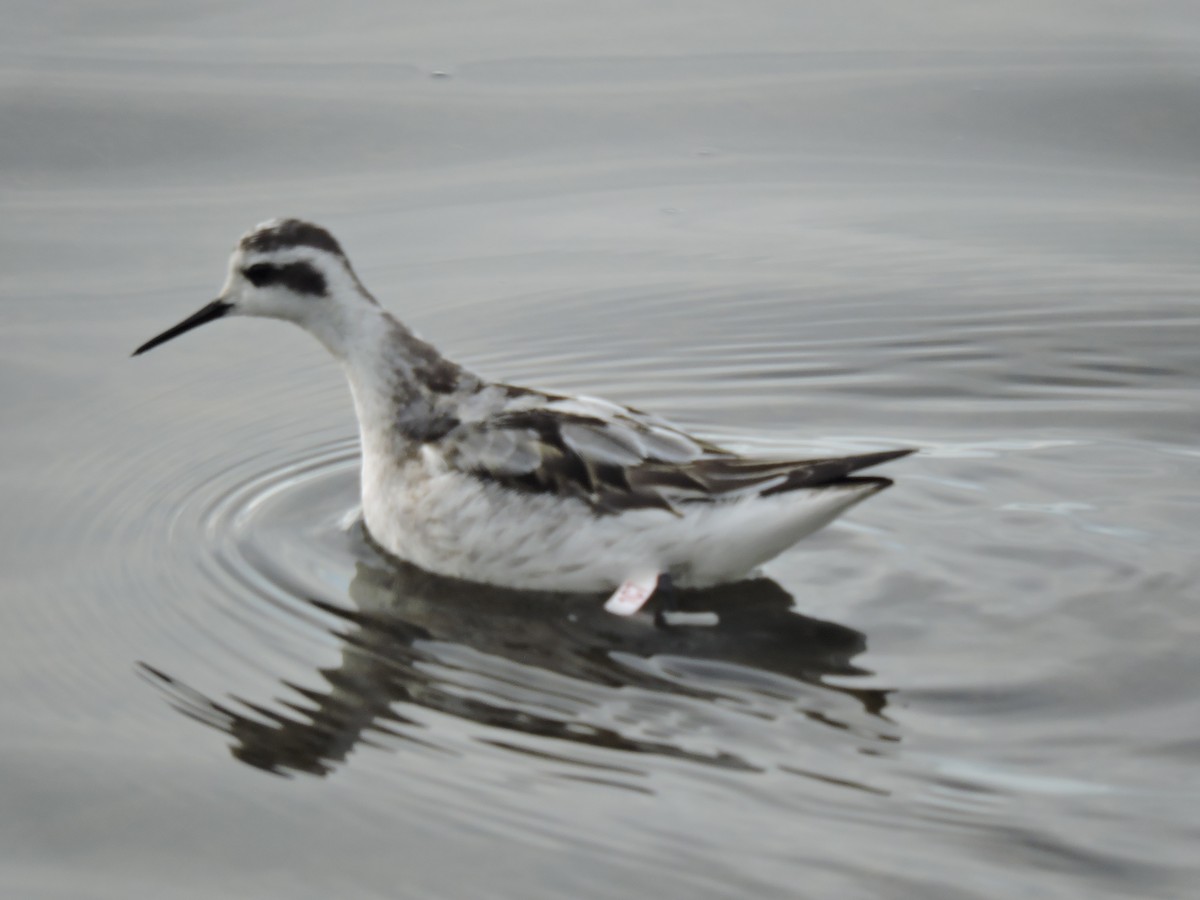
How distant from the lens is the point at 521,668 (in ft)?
20.2

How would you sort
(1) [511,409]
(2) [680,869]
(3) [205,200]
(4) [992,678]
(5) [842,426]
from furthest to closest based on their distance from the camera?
1. (3) [205,200]
2. (5) [842,426]
3. (1) [511,409]
4. (4) [992,678]
5. (2) [680,869]

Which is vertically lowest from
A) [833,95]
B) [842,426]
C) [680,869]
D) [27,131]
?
[680,869]

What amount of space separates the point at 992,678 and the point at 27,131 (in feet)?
24.8

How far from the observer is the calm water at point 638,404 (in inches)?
204

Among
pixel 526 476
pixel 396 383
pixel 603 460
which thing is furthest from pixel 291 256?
pixel 603 460

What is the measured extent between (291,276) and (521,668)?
2.14 meters

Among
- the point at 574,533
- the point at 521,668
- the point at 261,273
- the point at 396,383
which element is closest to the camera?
the point at 521,668

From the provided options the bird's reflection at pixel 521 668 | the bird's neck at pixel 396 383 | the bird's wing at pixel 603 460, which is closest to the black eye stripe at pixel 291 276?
the bird's neck at pixel 396 383

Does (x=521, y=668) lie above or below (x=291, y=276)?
below

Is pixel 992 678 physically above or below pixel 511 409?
below

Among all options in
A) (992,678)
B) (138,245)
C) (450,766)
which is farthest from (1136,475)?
(138,245)

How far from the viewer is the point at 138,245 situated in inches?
394

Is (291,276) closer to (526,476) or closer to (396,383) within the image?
(396,383)

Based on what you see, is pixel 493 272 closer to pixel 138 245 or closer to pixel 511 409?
pixel 138 245
